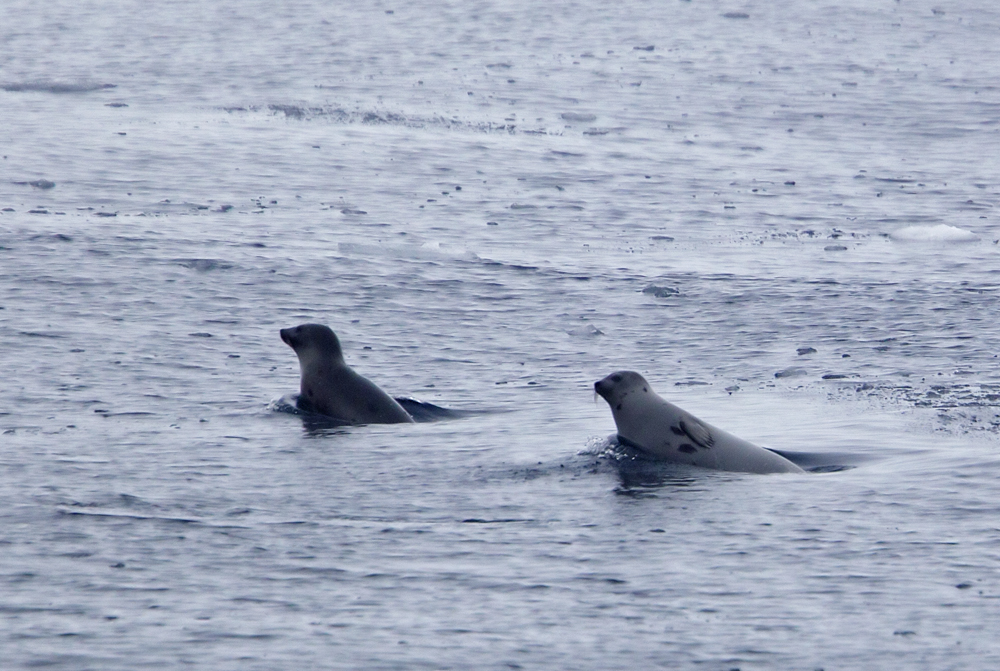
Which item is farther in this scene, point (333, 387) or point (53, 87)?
point (53, 87)

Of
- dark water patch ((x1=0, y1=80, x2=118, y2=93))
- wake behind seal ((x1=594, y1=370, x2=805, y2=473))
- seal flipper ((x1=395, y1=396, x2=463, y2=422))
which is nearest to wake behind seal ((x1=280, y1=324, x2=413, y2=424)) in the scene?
seal flipper ((x1=395, y1=396, x2=463, y2=422))

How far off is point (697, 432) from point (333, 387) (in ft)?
6.01

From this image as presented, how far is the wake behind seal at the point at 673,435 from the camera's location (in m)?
6.78

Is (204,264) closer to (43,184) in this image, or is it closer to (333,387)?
(43,184)

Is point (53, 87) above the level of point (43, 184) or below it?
above

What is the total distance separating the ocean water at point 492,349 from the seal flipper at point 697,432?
0.24 meters

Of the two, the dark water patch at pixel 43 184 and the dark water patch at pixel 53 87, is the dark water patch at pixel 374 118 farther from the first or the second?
the dark water patch at pixel 43 184

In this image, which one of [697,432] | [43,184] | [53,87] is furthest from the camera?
[53,87]

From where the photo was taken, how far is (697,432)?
270 inches

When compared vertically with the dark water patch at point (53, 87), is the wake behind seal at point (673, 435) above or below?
below

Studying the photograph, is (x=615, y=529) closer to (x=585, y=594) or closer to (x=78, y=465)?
(x=585, y=594)

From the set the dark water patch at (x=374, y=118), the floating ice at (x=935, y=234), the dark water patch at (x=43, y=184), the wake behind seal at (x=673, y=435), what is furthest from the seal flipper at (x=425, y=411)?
A: the dark water patch at (x=374, y=118)

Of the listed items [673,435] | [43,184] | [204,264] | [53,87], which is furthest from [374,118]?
[673,435]

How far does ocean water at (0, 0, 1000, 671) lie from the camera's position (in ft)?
16.7
